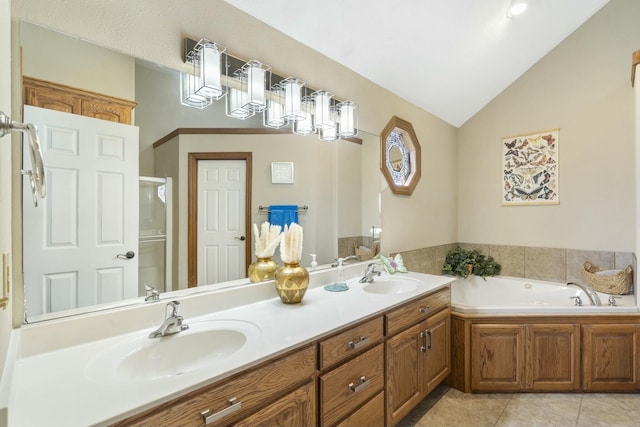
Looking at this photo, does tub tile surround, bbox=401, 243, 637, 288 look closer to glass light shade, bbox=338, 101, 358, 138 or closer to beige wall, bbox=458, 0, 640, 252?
beige wall, bbox=458, 0, 640, 252

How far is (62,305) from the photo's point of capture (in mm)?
1151

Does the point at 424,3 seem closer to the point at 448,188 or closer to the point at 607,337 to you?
the point at 448,188

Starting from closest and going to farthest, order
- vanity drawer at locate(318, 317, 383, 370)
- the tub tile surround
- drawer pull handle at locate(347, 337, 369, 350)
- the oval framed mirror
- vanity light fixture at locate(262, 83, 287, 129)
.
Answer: vanity drawer at locate(318, 317, 383, 370) → drawer pull handle at locate(347, 337, 369, 350) → vanity light fixture at locate(262, 83, 287, 129) → the oval framed mirror → the tub tile surround

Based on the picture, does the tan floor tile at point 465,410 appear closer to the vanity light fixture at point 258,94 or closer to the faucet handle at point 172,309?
the faucet handle at point 172,309

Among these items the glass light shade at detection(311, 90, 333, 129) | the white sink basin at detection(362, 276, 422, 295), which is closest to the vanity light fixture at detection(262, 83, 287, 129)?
the glass light shade at detection(311, 90, 333, 129)

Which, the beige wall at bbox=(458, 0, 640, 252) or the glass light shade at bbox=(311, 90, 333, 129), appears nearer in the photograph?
the glass light shade at bbox=(311, 90, 333, 129)

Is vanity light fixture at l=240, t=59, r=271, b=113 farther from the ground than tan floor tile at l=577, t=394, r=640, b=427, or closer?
farther from the ground

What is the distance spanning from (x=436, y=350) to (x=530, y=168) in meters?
2.18

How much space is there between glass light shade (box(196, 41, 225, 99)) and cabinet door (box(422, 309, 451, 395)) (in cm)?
179

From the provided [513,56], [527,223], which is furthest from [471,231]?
[513,56]

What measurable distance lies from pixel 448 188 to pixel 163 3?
3024 millimetres

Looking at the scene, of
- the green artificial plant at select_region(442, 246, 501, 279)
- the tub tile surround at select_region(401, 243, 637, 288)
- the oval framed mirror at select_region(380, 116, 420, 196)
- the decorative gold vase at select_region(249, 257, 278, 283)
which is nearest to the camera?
the decorative gold vase at select_region(249, 257, 278, 283)

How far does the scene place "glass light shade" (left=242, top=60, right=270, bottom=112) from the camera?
1662mm

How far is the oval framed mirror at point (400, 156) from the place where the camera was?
2.63 meters
